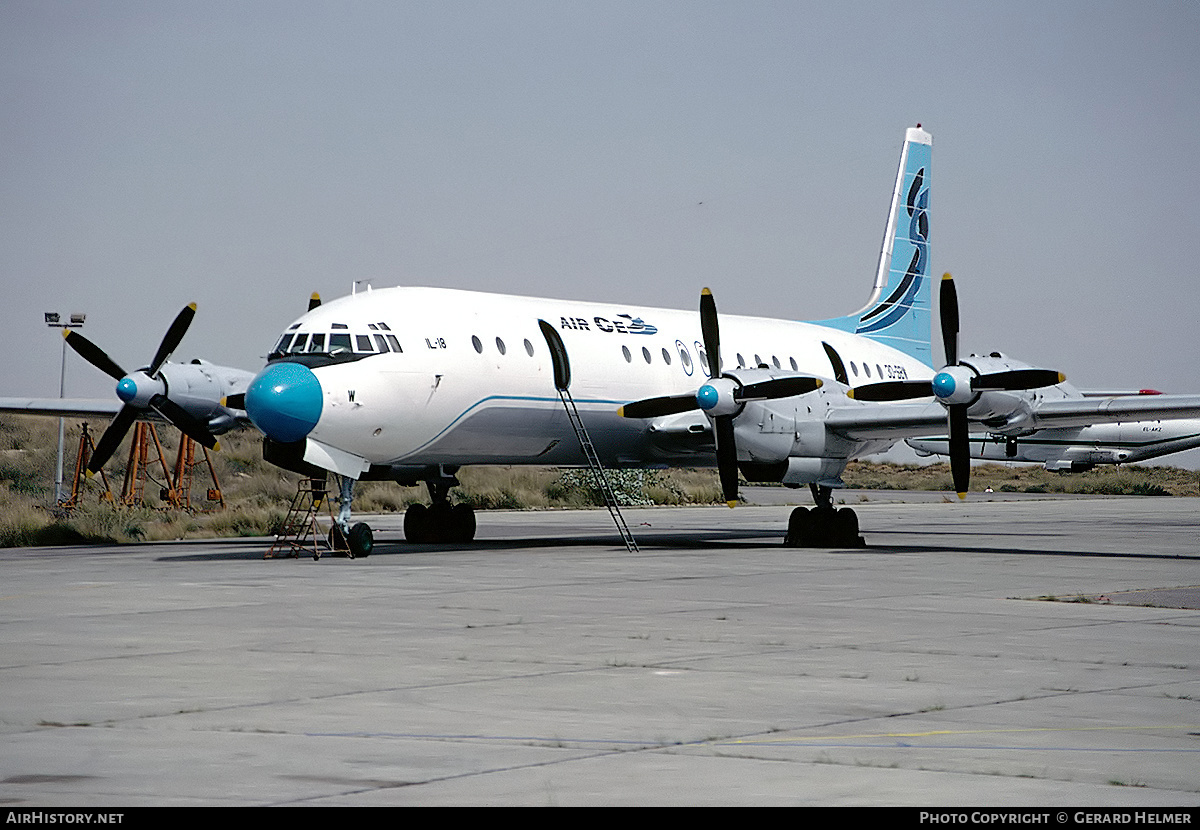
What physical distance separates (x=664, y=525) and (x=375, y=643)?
2548 cm

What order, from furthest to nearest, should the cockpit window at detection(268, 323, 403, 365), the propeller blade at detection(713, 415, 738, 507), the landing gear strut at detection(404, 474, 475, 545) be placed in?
1. the landing gear strut at detection(404, 474, 475, 545)
2. the propeller blade at detection(713, 415, 738, 507)
3. the cockpit window at detection(268, 323, 403, 365)

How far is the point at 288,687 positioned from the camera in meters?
9.35

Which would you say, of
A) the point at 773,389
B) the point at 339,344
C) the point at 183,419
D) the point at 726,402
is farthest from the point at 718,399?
the point at 183,419

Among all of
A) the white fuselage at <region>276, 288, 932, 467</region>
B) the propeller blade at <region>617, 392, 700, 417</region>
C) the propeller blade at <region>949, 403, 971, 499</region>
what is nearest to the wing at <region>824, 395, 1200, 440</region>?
the propeller blade at <region>949, 403, 971, 499</region>

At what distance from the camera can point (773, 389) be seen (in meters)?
24.2

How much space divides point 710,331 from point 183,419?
32.0 feet

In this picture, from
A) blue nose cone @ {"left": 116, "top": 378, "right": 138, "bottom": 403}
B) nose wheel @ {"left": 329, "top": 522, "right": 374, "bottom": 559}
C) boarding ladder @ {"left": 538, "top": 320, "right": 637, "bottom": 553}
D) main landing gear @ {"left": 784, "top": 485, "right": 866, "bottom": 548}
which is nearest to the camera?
nose wheel @ {"left": 329, "top": 522, "right": 374, "bottom": 559}

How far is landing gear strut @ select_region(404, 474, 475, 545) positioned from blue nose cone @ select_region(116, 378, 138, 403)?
5627 millimetres

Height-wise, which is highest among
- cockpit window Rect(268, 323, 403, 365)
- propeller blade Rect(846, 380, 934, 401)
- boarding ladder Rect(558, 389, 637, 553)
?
cockpit window Rect(268, 323, 403, 365)

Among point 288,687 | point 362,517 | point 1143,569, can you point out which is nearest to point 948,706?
point 288,687

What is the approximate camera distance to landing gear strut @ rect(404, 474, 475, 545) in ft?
90.9

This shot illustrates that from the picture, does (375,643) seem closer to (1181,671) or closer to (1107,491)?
(1181,671)

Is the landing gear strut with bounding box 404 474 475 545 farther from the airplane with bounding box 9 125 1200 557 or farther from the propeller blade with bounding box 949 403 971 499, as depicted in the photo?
the propeller blade with bounding box 949 403 971 499

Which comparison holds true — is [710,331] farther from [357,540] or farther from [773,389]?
[357,540]
